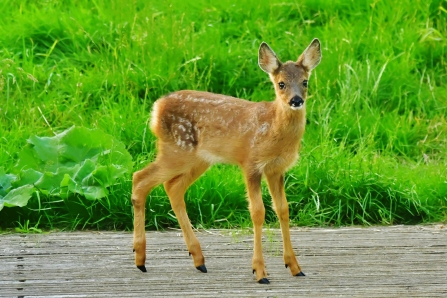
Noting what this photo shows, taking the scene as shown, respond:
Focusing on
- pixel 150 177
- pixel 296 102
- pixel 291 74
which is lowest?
pixel 150 177

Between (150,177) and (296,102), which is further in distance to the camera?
(150,177)

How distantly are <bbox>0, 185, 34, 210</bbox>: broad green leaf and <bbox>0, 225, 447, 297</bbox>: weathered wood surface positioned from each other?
0.29 meters

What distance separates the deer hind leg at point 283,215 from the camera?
237 inches

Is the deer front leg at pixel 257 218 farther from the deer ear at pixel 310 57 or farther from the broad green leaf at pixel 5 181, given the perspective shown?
the broad green leaf at pixel 5 181

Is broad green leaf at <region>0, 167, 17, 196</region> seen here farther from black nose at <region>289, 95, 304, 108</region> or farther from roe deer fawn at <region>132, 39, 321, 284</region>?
black nose at <region>289, 95, 304, 108</region>

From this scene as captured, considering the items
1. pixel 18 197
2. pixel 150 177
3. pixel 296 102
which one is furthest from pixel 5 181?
pixel 296 102

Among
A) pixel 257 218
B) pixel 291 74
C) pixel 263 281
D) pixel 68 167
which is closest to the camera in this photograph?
pixel 263 281

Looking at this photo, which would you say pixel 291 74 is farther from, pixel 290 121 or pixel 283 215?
pixel 283 215

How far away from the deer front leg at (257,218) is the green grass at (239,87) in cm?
152

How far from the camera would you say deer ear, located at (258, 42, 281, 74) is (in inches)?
247

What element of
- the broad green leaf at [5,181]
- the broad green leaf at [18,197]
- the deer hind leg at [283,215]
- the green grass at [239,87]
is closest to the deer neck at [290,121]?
the deer hind leg at [283,215]

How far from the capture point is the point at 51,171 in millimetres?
7727

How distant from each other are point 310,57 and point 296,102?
52 cm

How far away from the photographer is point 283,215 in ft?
20.1
